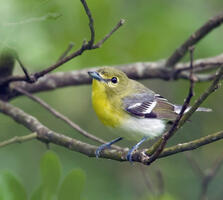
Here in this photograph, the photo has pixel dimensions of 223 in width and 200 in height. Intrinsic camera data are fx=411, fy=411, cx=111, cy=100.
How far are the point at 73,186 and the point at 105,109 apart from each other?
1661mm

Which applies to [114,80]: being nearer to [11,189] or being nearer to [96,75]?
[96,75]

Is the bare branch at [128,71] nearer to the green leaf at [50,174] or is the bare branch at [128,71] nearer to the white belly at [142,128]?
the white belly at [142,128]

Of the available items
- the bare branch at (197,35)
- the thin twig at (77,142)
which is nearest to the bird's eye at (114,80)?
the bare branch at (197,35)

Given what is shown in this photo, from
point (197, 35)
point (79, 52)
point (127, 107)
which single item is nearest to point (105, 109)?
point (127, 107)

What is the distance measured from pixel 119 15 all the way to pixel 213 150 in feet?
8.49

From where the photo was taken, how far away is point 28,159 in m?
5.27

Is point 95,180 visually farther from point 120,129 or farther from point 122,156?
point 122,156

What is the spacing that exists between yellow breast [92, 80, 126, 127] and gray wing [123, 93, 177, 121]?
118 millimetres

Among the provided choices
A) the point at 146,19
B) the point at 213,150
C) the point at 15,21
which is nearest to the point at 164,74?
the point at 146,19

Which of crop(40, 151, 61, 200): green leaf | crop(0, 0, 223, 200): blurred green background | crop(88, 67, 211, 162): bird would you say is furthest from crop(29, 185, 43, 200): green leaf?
crop(88, 67, 211, 162): bird

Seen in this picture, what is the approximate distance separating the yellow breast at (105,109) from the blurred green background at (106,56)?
252 mm

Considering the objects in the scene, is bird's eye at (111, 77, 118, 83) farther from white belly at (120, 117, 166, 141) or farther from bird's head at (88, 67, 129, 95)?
white belly at (120, 117, 166, 141)

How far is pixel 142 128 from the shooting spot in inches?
141

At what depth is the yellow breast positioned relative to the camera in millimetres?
3506
